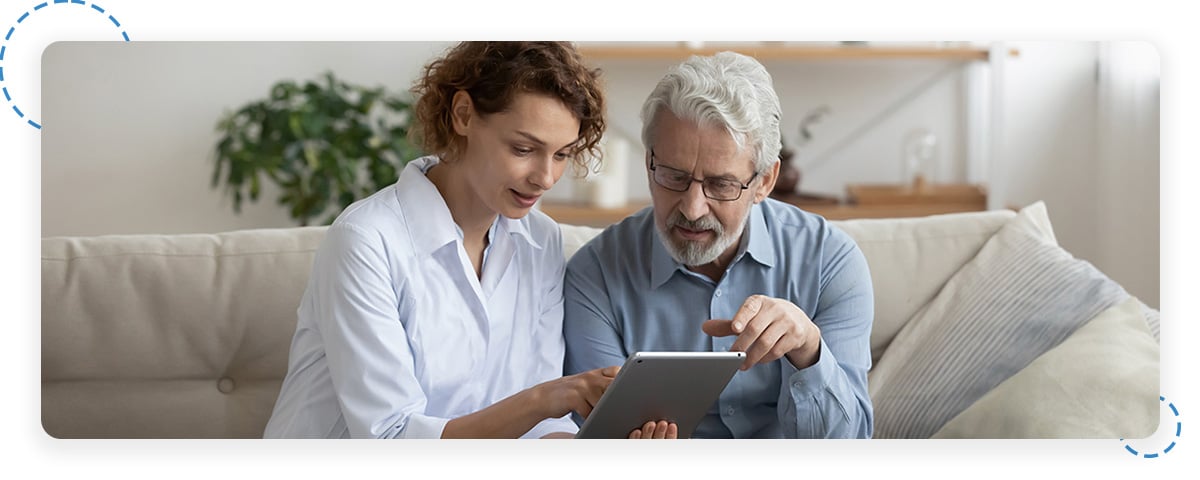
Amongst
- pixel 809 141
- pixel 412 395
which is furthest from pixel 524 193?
pixel 809 141

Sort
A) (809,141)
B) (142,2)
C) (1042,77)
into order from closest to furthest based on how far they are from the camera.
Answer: (142,2)
(1042,77)
(809,141)

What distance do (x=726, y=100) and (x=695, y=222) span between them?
140mm

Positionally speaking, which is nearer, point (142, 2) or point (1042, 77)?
point (142, 2)

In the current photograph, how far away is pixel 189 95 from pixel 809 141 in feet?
3.98

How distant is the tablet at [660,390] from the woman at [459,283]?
3cm

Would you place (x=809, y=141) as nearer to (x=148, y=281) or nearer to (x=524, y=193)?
(x=524, y=193)

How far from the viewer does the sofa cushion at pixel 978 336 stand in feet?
5.06

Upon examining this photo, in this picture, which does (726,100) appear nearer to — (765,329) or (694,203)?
(694,203)

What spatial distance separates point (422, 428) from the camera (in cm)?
124

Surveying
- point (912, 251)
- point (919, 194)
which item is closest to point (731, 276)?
point (912, 251)

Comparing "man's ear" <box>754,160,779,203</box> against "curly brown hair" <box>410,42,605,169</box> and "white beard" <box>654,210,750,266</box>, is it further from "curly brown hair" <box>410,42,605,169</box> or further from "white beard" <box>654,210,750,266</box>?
"curly brown hair" <box>410,42,605,169</box>

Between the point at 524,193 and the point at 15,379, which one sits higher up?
the point at 524,193

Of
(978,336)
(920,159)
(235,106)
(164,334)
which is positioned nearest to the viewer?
(164,334)

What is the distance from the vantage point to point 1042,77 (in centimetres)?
155
